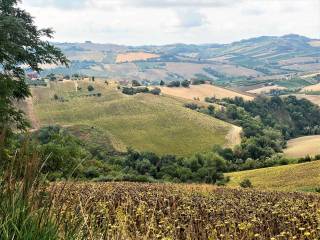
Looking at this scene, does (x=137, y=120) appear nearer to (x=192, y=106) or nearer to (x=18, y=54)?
(x=192, y=106)

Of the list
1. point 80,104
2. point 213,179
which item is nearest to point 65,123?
point 80,104

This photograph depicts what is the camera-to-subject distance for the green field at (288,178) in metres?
53.6

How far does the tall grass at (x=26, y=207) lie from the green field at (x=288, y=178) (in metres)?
47.3

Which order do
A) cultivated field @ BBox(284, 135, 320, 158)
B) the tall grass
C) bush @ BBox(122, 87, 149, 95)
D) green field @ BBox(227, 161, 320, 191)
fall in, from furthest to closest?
bush @ BBox(122, 87, 149, 95) → cultivated field @ BBox(284, 135, 320, 158) → green field @ BBox(227, 161, 320, 191) → the tall grass

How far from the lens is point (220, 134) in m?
126

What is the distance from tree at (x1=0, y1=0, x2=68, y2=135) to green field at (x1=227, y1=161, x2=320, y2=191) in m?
34.5

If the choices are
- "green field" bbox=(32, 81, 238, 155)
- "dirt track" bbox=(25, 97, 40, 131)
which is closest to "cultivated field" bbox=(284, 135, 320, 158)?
"green field" bbox=(32, 81, 238, 155)

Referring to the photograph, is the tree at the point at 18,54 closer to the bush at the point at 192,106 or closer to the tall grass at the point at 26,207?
the tall grass at the point at 26,207

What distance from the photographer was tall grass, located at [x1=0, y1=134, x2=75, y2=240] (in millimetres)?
4137

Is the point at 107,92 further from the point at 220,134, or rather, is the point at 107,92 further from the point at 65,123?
the point at 220,134

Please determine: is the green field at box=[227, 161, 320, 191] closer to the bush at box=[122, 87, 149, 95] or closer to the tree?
the tree

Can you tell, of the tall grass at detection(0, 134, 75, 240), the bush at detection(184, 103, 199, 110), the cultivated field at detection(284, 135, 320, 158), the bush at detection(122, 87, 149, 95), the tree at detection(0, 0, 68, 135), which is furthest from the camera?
the bush at detection(122, 87, 149, 95)

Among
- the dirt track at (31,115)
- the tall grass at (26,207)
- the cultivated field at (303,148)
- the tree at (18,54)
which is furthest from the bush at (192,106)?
the tall grass at (26,207)

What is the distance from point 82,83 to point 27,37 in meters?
155
